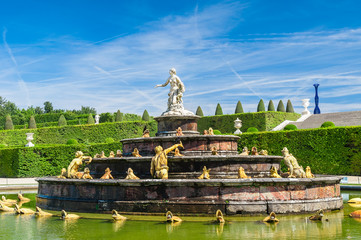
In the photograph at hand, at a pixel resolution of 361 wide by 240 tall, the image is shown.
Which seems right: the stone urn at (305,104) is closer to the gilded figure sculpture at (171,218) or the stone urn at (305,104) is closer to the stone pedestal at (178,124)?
the stone pedestal at (178,124)

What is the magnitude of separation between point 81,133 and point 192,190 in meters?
41.6

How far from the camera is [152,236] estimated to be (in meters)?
9.24

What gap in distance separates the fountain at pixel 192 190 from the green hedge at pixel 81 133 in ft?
118

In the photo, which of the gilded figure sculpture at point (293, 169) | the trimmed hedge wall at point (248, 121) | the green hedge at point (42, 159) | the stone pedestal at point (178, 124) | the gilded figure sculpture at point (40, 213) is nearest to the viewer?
the gilded figure sculpture at point (40, 213)

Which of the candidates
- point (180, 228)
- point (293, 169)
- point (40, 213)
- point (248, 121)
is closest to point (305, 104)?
point (248, 121)

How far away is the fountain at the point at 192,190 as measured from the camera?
11828mm

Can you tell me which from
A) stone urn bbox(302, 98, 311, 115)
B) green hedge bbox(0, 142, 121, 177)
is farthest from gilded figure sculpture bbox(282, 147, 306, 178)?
stone urn bbox(302, 98, 311, 115)

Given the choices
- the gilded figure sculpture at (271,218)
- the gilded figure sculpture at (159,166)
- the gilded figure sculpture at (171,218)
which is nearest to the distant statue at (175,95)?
the gilded figure sculpture at (159,166)

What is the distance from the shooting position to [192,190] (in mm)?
11883

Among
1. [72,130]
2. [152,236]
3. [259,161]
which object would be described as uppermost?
[72,130]

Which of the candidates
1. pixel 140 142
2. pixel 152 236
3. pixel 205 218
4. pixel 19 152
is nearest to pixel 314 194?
pixel 205 218

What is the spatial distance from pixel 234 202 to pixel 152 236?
3416 millimetres

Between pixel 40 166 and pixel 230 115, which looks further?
pixel 230 115

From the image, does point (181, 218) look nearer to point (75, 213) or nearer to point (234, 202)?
point (234, 202)
